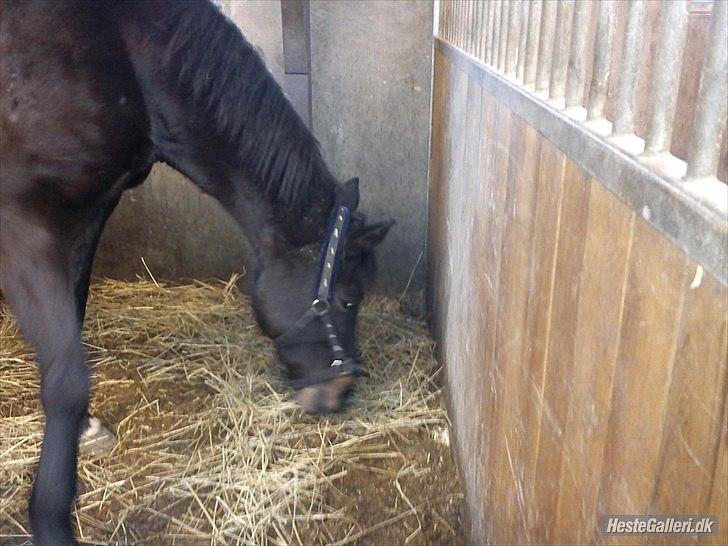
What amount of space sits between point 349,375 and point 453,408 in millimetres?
334

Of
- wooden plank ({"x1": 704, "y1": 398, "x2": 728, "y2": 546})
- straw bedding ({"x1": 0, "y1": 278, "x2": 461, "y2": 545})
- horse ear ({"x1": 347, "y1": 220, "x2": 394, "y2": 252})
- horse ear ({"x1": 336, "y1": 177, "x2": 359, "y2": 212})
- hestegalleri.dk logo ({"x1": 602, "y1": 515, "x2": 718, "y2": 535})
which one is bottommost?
straw bedding ({"x1": 0, "y1": 278, "x2": 461, "y2": 545})

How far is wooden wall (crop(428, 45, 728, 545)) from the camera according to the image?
514mm

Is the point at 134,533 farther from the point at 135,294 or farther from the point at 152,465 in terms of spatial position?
the point at 135,294

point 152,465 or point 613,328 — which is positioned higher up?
point 613,328

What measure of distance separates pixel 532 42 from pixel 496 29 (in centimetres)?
35

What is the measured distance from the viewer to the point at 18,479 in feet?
6.10

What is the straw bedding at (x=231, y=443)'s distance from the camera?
1.72 m

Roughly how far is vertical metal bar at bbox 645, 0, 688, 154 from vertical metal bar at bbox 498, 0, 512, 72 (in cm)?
72

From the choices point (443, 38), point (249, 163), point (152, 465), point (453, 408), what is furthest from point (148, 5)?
point (453, 408)

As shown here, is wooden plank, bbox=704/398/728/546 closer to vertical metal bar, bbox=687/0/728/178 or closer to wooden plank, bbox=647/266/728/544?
wooden plank, bbox=647/266/728/544

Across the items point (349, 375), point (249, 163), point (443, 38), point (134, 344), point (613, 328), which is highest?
point (443, 38)

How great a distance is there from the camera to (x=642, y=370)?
60cm

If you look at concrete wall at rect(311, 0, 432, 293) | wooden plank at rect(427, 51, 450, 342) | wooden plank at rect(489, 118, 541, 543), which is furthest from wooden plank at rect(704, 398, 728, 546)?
concrete wall at rect(311, 0, 432, 293)

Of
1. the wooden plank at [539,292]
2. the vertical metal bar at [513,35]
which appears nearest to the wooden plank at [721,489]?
the wooden plank at [539,292]
